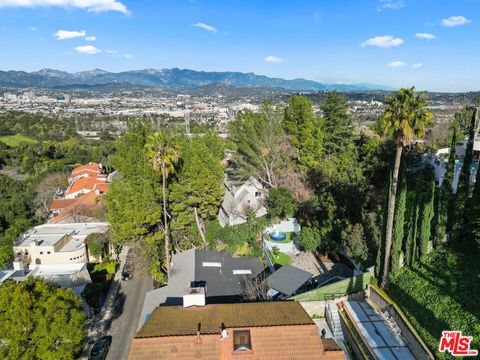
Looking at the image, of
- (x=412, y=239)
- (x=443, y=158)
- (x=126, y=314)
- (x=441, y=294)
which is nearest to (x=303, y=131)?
(x=443, y=158)

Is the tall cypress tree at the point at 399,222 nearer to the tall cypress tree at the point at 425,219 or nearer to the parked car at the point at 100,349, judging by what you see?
the tall cypress tree at the point at 425,219

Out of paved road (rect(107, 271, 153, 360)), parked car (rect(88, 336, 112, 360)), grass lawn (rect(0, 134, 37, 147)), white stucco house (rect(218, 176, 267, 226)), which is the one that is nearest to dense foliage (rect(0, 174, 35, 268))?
paved road (rect(107, 271, 153, 360))

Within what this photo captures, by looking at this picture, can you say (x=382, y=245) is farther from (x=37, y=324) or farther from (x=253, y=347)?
(x=37, y=324)

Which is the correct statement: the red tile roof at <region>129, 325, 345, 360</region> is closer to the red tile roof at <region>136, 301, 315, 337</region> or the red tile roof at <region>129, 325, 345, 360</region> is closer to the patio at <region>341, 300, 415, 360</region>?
the red tile roof at <region>136, 301, 315, 337</region>

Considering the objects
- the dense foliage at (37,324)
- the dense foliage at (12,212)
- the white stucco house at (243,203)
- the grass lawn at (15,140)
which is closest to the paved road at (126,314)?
the dense foliage at (37,324)

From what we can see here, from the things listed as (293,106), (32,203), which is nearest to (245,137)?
(293,106)

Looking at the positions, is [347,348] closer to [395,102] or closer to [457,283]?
[457,283]
